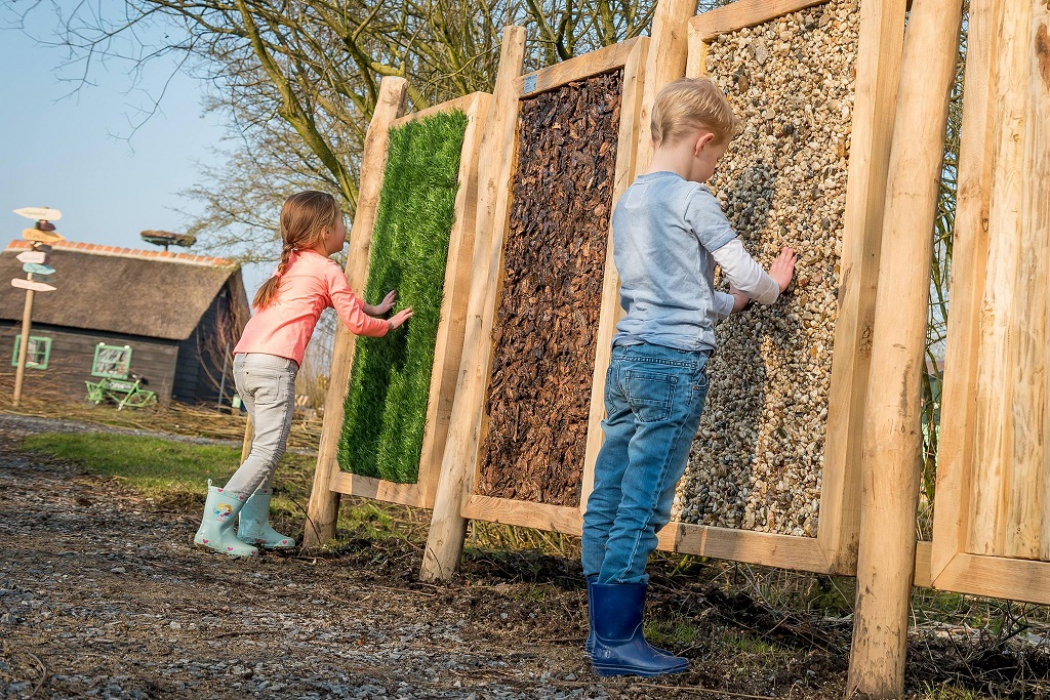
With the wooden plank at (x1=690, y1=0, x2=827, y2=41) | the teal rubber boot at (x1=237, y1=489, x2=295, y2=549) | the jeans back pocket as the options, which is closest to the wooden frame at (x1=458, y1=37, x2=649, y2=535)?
the wooden plank at (x1=690, y1=0, x2=827, y2=41)

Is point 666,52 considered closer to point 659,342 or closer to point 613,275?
point 613,275

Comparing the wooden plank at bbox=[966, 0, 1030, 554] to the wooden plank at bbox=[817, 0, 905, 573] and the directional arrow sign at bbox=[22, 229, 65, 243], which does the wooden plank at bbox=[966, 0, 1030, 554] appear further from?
the directional arrow sign at bbox=[22, 229, 65, 243]

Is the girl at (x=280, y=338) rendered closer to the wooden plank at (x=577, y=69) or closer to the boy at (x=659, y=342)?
the wooden plank at (x=577, y=69)

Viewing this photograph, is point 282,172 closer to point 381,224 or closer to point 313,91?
point 313,91

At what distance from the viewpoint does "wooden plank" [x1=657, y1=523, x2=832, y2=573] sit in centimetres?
302

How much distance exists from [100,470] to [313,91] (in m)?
3.96

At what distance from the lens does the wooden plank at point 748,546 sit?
3023 millimetres

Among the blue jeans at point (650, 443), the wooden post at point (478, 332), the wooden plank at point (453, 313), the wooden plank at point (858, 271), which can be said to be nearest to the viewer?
the blue jeans at point (650, 443)

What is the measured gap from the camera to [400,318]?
5.07m

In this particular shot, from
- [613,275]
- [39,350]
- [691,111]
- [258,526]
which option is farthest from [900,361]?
[39,350]

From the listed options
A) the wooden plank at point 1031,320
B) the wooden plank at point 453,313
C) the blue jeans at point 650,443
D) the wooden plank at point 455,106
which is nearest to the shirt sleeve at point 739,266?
the blue jeans at point 650,443

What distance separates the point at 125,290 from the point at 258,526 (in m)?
24.2

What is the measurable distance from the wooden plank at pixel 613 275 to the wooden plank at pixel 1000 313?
Answer: 4.82ft

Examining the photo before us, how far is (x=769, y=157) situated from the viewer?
11.4 ft
